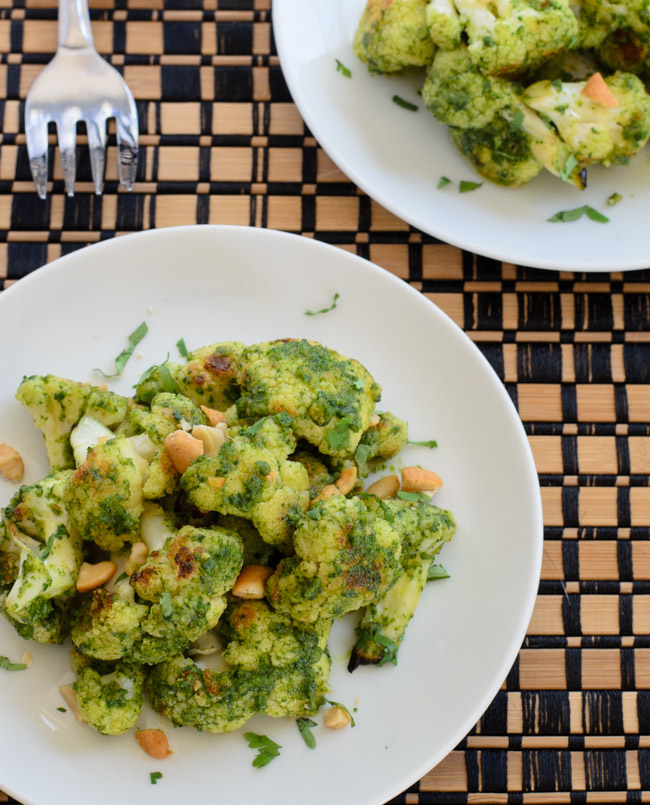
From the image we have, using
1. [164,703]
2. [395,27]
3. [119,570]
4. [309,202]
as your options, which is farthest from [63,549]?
[395,27]

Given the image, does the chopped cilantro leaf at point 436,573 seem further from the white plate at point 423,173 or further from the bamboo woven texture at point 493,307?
the white plate at point 423,173

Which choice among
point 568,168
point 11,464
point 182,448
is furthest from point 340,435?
point 568,168

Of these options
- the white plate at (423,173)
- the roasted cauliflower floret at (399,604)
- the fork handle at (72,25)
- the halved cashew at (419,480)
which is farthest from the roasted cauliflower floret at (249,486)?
the fork handle at (72,25)

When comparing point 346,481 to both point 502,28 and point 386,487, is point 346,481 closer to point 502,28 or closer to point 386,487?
point 386,487

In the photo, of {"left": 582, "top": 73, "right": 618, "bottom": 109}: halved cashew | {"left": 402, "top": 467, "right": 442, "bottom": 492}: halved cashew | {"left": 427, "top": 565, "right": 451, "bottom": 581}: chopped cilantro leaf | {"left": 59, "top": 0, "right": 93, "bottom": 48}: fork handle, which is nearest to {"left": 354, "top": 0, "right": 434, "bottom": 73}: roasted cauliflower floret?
{"left": 582, "top": 73, "right": 618, "bottom": 109}: halved cashew

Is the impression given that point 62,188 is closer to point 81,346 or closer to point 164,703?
point 81,346

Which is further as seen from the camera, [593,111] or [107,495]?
[593,111]
